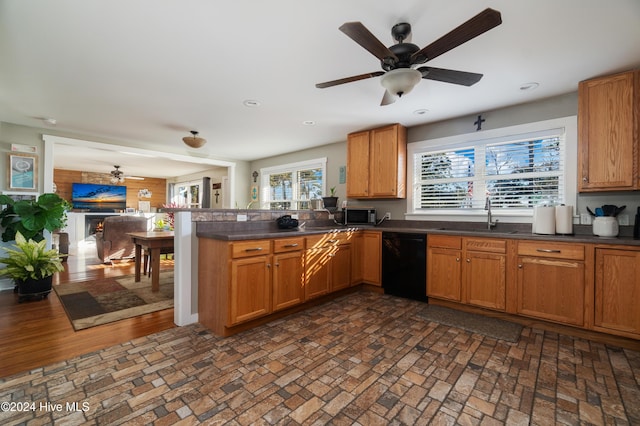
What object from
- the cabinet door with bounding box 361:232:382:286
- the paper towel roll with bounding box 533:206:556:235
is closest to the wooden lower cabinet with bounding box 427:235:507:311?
the paper towel roll with bounding box 533:206:556:235

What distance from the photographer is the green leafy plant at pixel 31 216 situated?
3748 millimetres

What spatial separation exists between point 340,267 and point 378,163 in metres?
1.72

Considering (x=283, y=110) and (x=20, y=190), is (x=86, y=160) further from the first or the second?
(x=283, y=110)

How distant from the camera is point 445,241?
3367mm

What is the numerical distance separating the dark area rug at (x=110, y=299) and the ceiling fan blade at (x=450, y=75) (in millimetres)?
3630

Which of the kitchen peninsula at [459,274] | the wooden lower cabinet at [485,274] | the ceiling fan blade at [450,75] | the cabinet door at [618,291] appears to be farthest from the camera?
the wooden lower cabinet at [485,274]

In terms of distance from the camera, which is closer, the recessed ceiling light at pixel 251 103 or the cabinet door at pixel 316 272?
the cabinet door at pixel 316 272

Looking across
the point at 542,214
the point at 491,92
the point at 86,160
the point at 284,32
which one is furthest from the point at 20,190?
the point at 542,214

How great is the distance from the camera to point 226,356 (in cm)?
221

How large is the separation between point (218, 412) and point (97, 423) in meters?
0.62

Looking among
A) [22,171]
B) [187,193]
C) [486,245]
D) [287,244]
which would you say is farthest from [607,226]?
[187,193]

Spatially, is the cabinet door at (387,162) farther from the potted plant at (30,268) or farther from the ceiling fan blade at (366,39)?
the potted plant at (30,268)

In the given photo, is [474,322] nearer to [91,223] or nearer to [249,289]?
[249,289]

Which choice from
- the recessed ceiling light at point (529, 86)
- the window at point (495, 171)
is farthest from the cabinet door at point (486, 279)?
the recessed ceiling light at point (529, 86)
